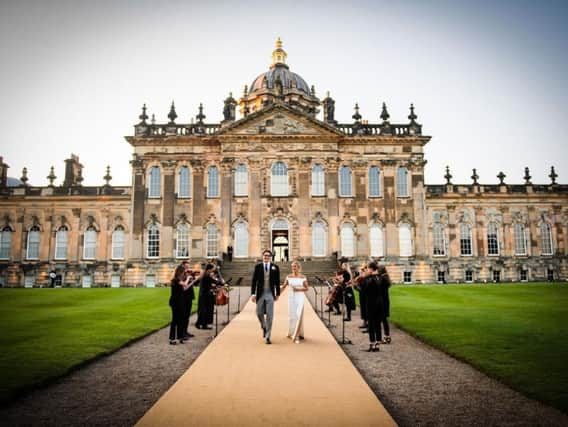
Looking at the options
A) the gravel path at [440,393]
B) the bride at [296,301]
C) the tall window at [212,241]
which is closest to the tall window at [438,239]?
the tall window at [212,241]

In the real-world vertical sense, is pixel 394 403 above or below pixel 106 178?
below

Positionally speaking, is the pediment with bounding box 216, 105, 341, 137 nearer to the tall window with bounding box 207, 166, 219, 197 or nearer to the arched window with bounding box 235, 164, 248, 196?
the arched window with bounding box 235, 164, 248, 196

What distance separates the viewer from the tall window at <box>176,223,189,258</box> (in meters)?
36.4

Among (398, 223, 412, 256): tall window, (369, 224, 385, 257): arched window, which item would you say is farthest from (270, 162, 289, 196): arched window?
(398, 223, 412, 256): tall window

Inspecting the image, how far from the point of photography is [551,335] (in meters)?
11.2

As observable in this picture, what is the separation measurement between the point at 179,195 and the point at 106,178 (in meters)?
8.50

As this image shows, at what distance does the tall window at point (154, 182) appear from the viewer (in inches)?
1465

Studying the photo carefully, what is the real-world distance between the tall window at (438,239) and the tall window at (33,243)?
35737 millimetres

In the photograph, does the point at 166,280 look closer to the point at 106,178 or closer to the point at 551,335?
the point at 106,178

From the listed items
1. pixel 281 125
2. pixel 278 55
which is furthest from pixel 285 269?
pixel 278 55

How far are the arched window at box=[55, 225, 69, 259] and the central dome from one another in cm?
2627

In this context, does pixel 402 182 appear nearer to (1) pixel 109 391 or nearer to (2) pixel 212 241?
(2) pixel 212 241

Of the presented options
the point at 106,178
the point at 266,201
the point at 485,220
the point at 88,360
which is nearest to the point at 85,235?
the point at 106,178

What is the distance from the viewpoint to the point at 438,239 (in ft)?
131
